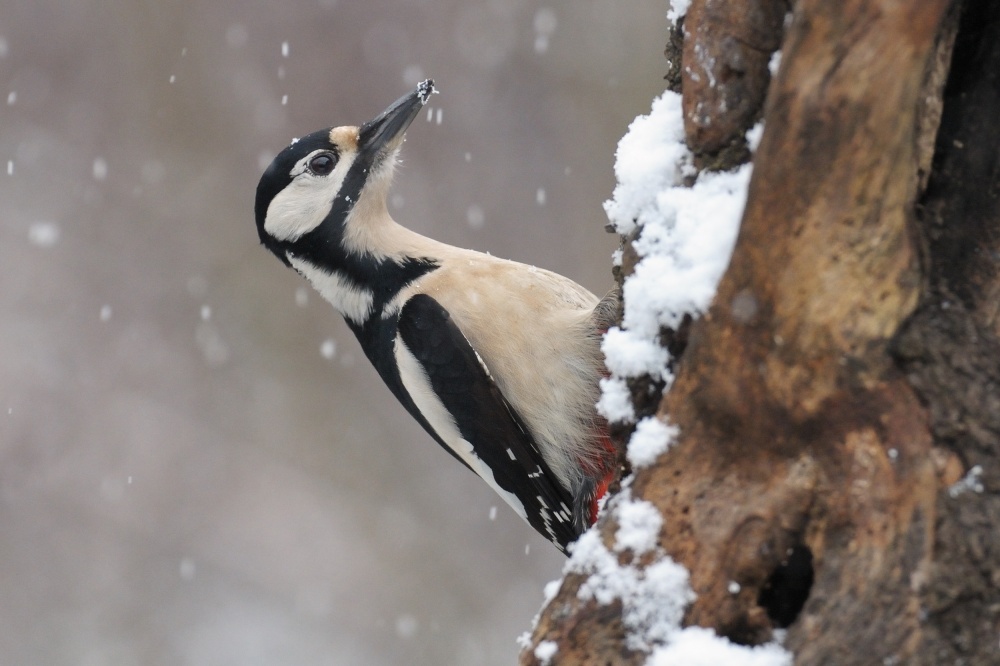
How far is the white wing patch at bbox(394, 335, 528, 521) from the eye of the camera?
2.90 metres

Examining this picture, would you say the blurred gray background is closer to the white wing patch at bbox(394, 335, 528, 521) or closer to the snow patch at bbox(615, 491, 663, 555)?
the white wing patch at bbox(394, 335, 528, 521)

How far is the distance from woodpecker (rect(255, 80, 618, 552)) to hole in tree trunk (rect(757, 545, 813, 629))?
993 mm

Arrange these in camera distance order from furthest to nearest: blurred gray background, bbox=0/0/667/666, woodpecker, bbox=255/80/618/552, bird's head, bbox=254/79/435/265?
1. blurred gray background, bbox=0/0/667/666
2. bird's head, bbox=254/79/435/265
3. woodpecker, bbox=255/80/618/552

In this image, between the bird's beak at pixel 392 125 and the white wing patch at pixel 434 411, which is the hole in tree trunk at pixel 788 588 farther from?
the bird's beak at pixel 392 125

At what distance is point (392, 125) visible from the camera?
3.13 meters

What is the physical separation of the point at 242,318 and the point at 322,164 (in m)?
3.24

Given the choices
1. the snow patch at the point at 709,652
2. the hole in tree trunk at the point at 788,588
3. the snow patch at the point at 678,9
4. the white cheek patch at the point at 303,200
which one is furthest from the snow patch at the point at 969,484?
the white cheek patch at the point at 303,200

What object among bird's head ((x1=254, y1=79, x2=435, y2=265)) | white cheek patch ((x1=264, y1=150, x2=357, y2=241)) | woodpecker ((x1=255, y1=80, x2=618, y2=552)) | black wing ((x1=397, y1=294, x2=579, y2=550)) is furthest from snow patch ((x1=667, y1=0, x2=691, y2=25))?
white cheek patch ((x1=264, y1=150, x2=357, y2=241))

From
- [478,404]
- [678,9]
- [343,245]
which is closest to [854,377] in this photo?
[678,9]

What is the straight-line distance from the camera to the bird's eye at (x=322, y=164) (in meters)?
3.05

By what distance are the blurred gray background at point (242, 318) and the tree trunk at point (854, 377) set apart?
4.46 m

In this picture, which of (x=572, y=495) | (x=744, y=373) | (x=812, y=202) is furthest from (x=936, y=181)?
(x=572, y=495)

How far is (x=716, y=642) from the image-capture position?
1533 millimetres

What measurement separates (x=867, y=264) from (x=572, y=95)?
5025mm
